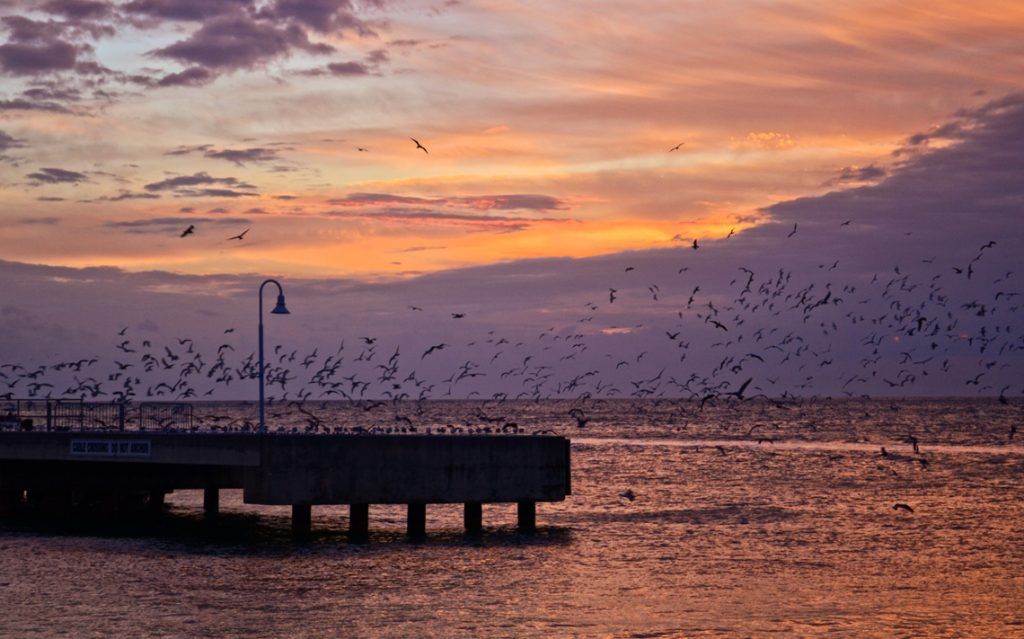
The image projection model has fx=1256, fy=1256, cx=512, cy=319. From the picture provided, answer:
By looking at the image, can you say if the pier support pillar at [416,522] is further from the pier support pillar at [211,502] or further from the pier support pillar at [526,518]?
the pier support pillar at [211,502]

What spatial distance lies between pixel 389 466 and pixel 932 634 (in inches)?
928

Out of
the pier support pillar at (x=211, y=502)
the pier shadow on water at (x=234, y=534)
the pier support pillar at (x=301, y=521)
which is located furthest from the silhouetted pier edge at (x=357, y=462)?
the pier support pillar at (x=211, y=502)

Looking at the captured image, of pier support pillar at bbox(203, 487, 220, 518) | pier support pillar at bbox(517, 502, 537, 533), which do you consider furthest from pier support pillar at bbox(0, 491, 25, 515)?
pier support pillar at bbox(517, 502, 537, 533)

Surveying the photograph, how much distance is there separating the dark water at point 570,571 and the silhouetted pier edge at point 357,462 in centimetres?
179

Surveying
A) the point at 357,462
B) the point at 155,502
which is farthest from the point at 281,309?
the point at 155,502

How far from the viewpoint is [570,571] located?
42.2m

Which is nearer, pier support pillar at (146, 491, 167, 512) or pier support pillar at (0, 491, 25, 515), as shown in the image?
pier support pillar at (146, 491, 167, 512)

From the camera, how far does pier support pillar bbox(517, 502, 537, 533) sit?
5331 cm

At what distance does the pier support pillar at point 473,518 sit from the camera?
174ft

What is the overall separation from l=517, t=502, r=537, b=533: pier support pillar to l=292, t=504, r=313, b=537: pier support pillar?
8.97 meters

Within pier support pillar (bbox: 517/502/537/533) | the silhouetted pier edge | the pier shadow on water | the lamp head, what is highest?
the lamp head

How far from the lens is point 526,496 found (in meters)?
51.2

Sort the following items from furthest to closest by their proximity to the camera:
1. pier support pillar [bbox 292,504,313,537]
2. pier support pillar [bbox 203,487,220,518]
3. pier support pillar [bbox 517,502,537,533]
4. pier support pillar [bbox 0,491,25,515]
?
1. pier support pillar [bbox 0,491,25,515]
2. pier support pillar [bbox 203,487,220,518]
3. pier support pillar [bbox 517,502,537,533]
4. pier support pillar [bbox 292,504,313,537]

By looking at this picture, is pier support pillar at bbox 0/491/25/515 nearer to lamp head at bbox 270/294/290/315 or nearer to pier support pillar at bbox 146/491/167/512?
pier support pillar at bbox 146/491/167/512
